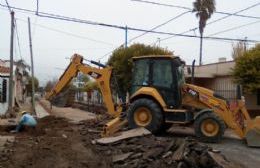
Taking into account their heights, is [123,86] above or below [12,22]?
below

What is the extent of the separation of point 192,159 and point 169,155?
0.76 meters

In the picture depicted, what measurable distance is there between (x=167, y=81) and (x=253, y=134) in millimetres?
3557

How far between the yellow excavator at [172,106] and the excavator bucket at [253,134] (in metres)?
0.19

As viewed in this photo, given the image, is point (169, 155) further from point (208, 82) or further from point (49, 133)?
point (208, 82)

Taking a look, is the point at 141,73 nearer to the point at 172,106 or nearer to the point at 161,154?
the point at 172,106

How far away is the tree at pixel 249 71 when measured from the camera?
2620 centimetres

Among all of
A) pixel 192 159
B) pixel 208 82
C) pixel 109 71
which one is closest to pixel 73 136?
Answer: pixel 109 71

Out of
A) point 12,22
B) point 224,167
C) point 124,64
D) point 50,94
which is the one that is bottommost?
point 224,167

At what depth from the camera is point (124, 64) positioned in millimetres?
32844

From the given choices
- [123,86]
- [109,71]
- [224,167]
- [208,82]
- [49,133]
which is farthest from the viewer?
[208,82]

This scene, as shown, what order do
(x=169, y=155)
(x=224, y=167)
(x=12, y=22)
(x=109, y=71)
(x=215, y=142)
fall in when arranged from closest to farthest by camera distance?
(x=224, y=167) < (x=169, y=155) < (x=215, y=142) < (x=109, y=71) < (x=12, y=22)

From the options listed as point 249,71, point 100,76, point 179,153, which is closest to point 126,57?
point 249,71

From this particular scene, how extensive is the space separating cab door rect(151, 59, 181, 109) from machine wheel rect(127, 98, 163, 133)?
1.74ft

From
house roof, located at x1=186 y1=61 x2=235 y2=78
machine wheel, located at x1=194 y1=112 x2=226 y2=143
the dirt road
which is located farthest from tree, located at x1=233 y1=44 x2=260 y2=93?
machine wheel, located at x1=194 y1=112 x2=226 y2=143
